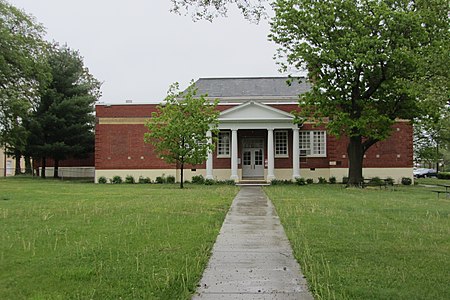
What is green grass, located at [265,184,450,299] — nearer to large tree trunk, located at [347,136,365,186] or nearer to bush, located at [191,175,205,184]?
large tree trunk, located at [347,136,365,186]

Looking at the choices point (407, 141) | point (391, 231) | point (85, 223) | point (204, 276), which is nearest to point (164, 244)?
point (204, 276)

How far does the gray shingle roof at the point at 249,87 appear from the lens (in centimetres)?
3947

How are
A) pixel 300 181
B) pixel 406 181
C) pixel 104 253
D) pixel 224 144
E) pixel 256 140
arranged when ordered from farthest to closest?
pixel 256 140
pixel 224 144
pixel 406 181
pixel 300 181
pixel 104 253

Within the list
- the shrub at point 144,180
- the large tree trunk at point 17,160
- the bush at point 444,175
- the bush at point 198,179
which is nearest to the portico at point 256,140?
the bush at point 198,179

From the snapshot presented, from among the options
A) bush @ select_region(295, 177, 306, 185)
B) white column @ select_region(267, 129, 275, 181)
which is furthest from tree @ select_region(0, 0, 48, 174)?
bush @ select_region(295, 177, 306, 185)

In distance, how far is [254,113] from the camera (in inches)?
1331

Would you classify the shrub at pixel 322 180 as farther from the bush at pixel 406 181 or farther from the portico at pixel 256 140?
the bush at pixel 406 181

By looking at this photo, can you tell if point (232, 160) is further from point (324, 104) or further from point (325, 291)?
point (325, 291)

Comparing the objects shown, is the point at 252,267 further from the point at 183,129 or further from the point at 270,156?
the point at 270,156

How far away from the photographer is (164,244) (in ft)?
28.6

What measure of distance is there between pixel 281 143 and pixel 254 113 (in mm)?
4022

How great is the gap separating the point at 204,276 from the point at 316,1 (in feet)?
73.5

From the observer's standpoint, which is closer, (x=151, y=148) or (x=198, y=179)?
(x=198, y=179)

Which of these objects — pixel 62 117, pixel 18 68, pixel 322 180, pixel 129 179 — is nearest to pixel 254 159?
pixel 322 180
